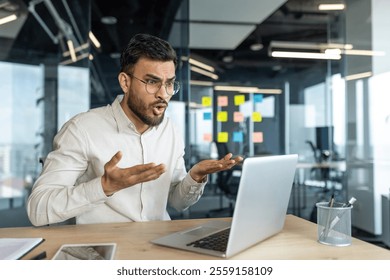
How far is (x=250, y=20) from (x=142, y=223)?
3.48 metres

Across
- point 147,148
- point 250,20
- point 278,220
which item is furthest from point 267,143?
point 278,220

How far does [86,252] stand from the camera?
34.6 inches

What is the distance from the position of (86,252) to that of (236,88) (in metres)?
3.52

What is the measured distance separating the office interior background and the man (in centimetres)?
203

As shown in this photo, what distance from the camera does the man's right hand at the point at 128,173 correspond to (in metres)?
0.96

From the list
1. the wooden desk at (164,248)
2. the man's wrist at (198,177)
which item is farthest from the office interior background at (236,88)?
the wooden desk at (164,248)

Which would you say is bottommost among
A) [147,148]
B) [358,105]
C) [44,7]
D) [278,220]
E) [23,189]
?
[23,189]

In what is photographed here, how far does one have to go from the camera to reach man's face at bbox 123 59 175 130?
1391 mm

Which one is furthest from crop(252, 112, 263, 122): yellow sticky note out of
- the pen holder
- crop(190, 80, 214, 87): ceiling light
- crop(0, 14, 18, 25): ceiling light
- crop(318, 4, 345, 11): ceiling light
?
the pen holder

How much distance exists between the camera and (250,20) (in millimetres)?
4168

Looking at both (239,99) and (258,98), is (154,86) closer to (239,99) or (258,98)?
(239,99)

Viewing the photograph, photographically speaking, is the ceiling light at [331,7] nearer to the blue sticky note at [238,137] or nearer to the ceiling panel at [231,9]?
the ceiling panel at [231,9]

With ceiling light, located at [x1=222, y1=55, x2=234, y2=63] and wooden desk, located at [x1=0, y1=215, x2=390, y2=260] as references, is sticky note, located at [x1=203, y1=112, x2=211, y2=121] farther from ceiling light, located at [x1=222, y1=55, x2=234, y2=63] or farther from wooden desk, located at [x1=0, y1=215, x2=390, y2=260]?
wooden desk, located at [x1=0, y1=215, x2=390, y2=260]
